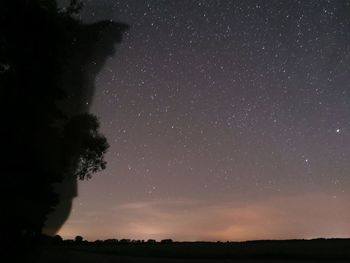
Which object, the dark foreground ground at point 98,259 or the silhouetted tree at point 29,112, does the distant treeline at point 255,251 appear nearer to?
the dark foreground ground at point 98,259

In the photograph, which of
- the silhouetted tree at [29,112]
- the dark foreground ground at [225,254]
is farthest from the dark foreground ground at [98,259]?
the silhouetted tree at [29,112]

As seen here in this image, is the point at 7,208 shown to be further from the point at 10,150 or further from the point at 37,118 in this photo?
the point at 37,118

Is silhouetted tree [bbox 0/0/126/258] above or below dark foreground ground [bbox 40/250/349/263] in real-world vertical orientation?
above

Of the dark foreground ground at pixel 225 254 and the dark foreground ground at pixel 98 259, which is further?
the dark foreground ground at pixel 98 259

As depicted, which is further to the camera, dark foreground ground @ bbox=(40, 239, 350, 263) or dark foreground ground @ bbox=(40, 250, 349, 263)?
dark foreground ground @ bbox=(40, 250, 349, 263)

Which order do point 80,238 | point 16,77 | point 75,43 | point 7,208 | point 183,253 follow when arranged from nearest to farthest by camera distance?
point 7,208 < point 16,77 < point 183,253 < point 75,43 < point 80,238

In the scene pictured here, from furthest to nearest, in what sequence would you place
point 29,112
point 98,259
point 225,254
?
point 225,254 < point 98,259 < point 29,112

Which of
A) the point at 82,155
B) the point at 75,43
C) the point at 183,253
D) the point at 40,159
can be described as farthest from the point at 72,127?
the point at 183,253

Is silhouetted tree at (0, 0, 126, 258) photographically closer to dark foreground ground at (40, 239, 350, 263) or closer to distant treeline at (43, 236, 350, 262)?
dark foreground ground at (40, 239, 350, 263)

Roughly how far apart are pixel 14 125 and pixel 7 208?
3873 mm

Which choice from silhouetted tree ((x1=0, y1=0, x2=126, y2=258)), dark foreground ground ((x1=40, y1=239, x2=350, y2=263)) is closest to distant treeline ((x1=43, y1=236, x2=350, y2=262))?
dark foreground ground ((x1=40, y1=239, x2=350, y2=263))

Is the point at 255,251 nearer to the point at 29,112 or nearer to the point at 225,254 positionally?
the point at 225,254

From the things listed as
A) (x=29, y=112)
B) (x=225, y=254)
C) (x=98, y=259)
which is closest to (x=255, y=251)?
(x=225, y=254)

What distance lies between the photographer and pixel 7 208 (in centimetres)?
2342
